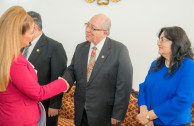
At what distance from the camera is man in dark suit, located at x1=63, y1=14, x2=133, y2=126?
183 centimetres

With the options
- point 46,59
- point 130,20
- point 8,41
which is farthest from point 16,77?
point 130,20

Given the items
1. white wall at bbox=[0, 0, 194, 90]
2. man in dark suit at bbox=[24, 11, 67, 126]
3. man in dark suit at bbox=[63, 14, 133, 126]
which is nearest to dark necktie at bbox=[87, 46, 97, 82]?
man in dark suit at bbox=[63, 14, 133, 126]

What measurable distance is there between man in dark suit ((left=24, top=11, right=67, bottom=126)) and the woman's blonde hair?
0.83 metres

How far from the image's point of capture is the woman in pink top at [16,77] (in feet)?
3.84

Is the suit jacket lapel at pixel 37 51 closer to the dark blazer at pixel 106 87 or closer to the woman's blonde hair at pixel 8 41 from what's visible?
the dark blazer at pixel 106 87

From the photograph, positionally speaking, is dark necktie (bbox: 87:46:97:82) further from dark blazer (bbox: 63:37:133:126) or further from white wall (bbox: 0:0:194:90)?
white wall (bbox: 0:0:194:90)

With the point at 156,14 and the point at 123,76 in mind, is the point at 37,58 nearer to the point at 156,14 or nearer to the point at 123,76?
the point at 123,76

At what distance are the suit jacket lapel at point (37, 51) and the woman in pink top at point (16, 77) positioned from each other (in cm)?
72

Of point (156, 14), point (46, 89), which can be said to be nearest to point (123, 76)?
point (46, 89)

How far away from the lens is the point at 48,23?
3.63 m

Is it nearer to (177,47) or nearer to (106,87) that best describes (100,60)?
(106,87)

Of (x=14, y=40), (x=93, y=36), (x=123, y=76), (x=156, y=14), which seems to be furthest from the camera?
(x=156, y=14)

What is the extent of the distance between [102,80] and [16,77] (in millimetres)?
862

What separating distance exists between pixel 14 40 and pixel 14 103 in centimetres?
44
